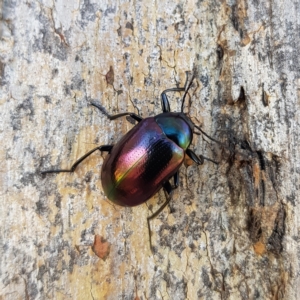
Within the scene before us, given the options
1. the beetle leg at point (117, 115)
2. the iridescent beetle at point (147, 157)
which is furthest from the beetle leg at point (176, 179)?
the beetle leg at point (117, 115)

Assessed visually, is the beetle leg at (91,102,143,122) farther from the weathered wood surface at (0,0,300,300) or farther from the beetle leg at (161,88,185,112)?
the beetle leg at (161,88,185,112)

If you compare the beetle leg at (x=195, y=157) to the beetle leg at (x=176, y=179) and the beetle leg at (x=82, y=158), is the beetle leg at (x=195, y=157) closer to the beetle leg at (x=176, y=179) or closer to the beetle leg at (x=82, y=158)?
the beetle leg at (x=176, y=179)

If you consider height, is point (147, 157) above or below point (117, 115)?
below

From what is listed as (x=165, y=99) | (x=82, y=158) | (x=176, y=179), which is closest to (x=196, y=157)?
(x=176, y=179)

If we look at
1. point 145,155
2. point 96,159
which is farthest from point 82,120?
point 145,155

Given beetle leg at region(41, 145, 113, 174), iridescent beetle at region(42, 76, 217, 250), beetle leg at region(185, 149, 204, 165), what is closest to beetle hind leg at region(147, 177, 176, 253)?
iridescent beetle at region(42, 76, 217, 250)

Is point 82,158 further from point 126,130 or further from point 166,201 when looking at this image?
point 166,201
